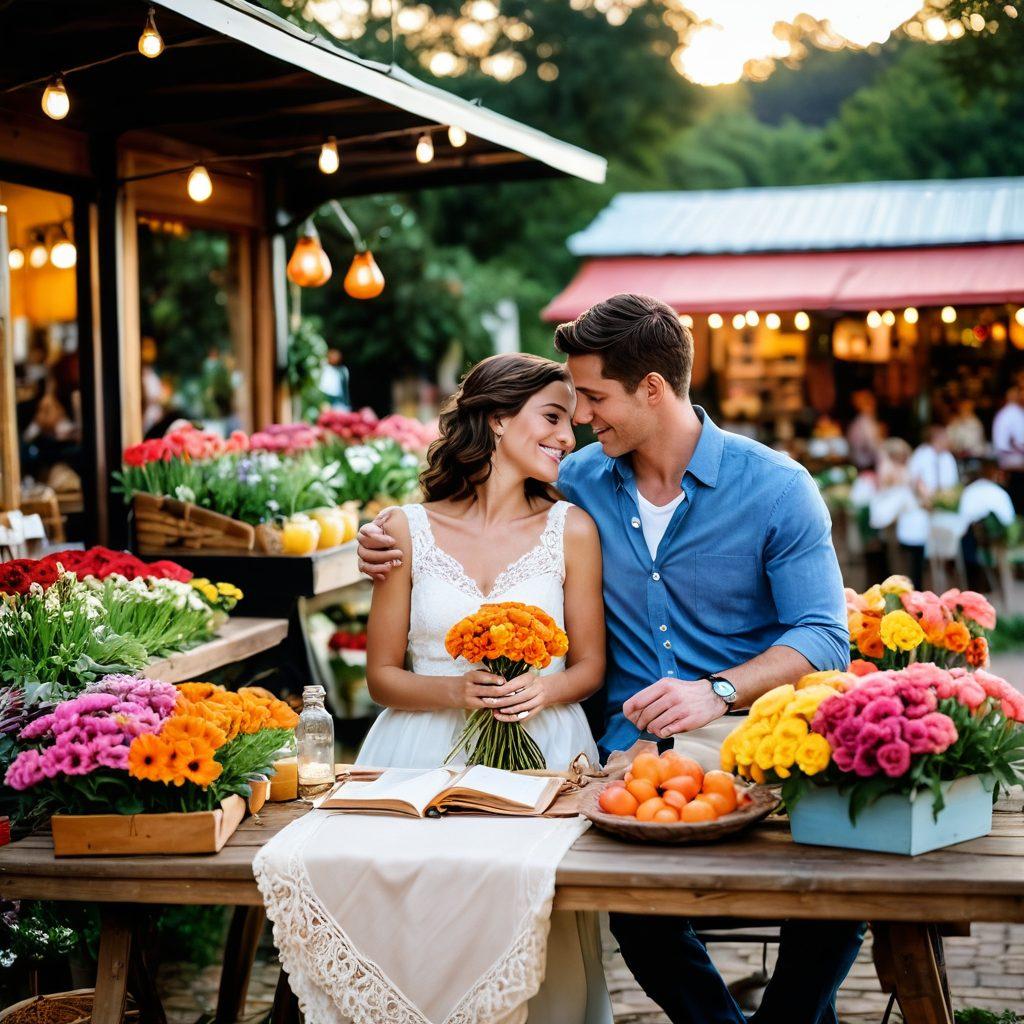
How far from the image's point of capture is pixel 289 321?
8.62 meters

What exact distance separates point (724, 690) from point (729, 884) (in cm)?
81

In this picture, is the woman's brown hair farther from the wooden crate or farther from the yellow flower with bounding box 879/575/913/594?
the wooden crate

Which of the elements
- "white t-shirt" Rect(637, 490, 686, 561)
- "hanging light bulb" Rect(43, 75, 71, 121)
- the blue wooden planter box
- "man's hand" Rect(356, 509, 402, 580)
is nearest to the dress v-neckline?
"man's hand" Rect(356, 509, 402, 580)

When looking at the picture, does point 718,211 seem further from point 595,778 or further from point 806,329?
point 595,778

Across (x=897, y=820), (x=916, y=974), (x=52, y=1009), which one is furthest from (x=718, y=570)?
(x=52, y=1009)

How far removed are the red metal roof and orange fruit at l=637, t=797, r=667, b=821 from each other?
41.4 feet

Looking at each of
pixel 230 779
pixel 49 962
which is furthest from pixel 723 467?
pixel 49 962

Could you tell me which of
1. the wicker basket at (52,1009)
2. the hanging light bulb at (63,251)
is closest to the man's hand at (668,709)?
the wicker basket at (52,1009)

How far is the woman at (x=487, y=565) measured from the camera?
365cm

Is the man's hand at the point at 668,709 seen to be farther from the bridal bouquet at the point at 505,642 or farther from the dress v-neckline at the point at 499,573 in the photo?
the dress v-neckline at the point at 499,573

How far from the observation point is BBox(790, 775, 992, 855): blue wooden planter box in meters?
2.54

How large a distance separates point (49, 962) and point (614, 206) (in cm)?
1663

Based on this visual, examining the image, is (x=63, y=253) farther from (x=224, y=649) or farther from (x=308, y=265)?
(x=224, y=649)

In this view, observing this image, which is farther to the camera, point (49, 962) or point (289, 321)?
point (289, 321)
